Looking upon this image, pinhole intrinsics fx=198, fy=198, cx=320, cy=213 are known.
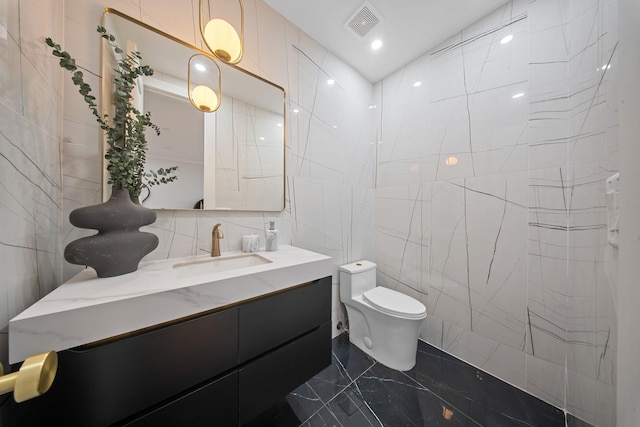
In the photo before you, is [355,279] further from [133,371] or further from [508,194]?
[133,371]

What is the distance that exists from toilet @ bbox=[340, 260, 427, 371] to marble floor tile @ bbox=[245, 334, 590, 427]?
0.10 metres

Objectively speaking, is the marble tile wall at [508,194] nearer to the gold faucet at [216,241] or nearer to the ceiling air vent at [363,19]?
the ceiling air vent at [363,19]

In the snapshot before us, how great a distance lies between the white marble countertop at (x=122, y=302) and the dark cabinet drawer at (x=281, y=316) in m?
0.06

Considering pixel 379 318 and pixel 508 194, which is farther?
pixel 379 318

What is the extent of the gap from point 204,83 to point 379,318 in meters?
1.83

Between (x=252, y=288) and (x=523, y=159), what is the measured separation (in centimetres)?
169

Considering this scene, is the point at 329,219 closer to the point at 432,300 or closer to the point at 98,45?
the point at 432,300

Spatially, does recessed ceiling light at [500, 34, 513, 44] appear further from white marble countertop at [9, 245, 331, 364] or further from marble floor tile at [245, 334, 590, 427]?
marble floor tile at [245, 334, 590, 427]

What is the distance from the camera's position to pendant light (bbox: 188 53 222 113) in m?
1.06

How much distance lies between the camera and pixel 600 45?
53cm

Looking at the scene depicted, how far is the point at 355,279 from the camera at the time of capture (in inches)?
62.1

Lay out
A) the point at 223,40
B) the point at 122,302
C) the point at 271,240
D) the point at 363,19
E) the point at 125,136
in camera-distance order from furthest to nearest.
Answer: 1. the point at 363,19
2. the point at 271,240
3. the point at 223,40
4. the point at 125,136
5. the point at 122,302

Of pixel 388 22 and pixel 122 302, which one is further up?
pixel 388 22

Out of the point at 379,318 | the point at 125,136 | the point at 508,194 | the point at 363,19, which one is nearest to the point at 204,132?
the point at 125,136
